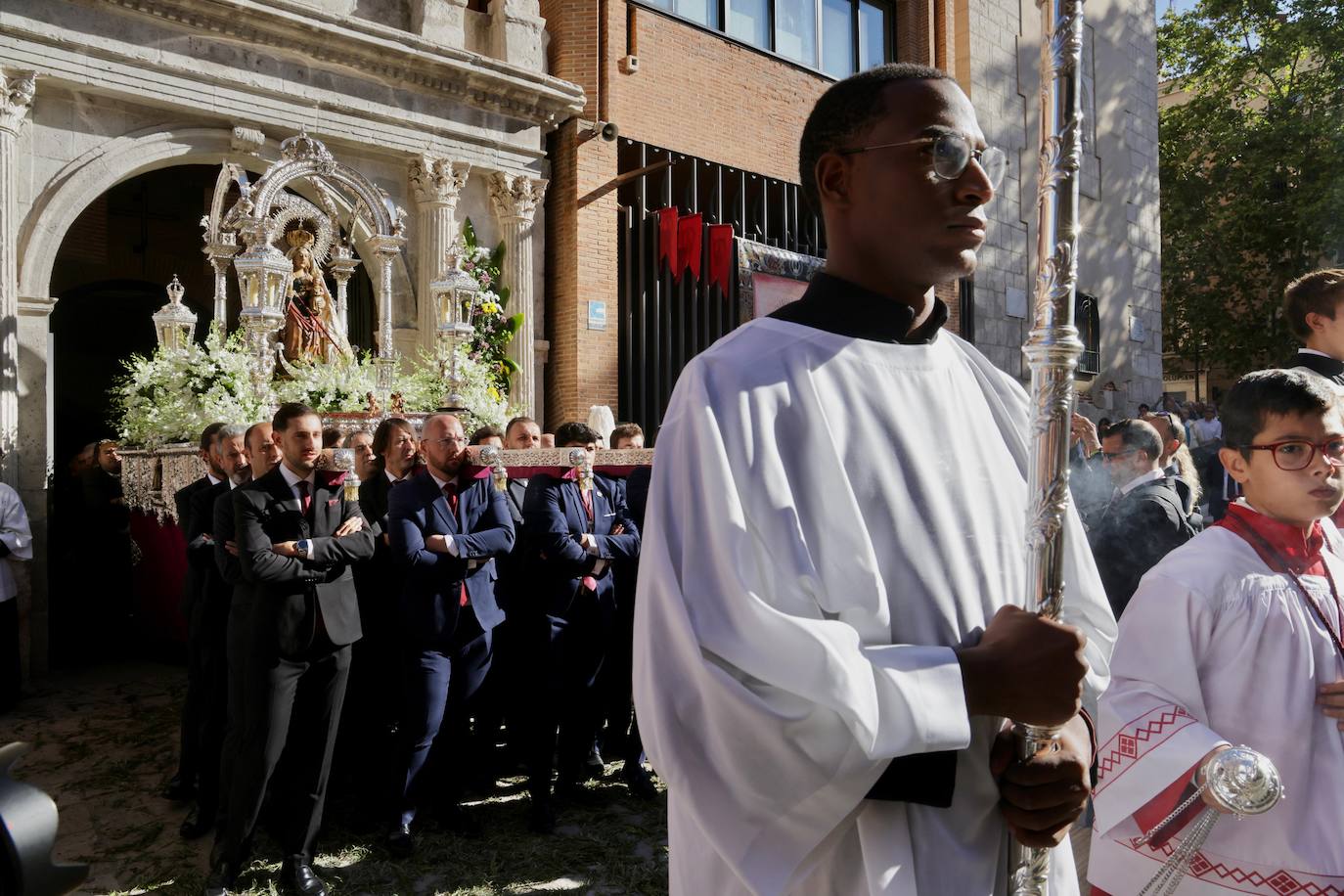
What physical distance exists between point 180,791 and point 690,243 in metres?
9.97

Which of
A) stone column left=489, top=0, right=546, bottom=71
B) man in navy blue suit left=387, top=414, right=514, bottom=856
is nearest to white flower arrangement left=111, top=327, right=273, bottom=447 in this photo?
man in navy blue suit left=387, top=414, right=514, bottom=856

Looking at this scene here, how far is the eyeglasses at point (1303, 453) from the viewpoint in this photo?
239 cm

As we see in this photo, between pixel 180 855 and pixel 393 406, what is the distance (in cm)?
434

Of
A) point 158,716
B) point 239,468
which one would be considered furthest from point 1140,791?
point 158,716

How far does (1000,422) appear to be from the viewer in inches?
66.7

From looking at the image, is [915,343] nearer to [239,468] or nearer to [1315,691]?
[1315,691]

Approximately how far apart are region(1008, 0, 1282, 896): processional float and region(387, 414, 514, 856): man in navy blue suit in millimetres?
3953

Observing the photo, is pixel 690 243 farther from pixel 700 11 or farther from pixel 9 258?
pixel 9 258

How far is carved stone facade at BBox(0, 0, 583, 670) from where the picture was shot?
858cm

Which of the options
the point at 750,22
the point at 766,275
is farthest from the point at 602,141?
the point at 750,22

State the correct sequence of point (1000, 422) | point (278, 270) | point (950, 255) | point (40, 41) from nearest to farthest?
point (950, 255) → point (1000, 422) → point (278, 270) → point (40, 41)

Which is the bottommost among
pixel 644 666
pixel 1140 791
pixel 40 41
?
pixel 1140 791

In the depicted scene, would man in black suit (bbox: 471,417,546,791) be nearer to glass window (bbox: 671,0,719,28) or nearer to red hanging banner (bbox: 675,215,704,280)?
red hanging banner (bbox: 675,215,704,280)

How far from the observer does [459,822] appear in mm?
4984
